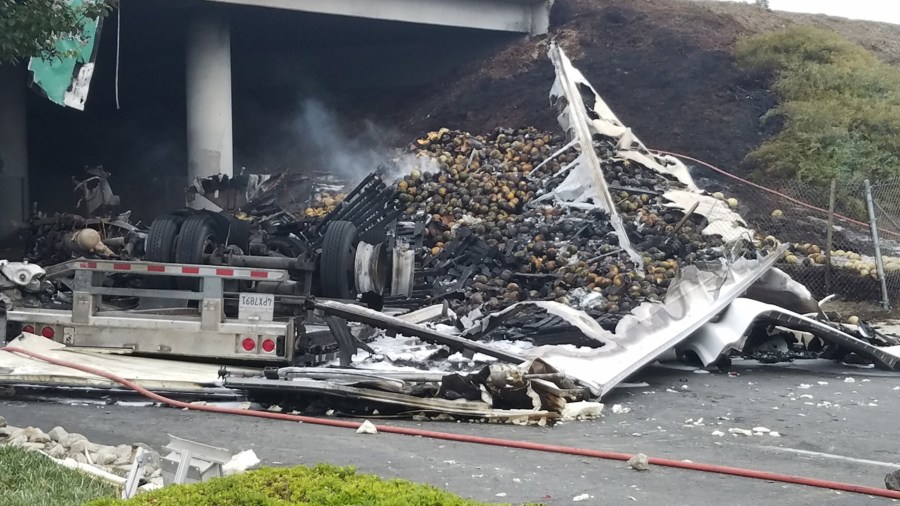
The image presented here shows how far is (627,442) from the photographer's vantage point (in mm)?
6930

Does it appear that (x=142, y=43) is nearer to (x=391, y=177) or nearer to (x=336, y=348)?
(x=391, y=177)

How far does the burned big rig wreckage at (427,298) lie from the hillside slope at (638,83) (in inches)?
276

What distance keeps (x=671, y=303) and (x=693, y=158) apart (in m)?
14.3

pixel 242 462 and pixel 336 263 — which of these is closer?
pixel 242 462

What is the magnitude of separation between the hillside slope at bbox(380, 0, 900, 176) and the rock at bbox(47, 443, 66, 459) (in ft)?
63.8

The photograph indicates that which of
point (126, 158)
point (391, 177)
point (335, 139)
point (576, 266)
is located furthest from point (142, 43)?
point (576, 266)

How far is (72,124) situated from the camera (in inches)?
1268

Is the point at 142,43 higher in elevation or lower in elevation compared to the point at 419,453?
higher

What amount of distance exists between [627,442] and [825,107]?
1977 centimetres

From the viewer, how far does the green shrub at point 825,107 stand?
22.3 meters

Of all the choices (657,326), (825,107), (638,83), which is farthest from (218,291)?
(638,83)

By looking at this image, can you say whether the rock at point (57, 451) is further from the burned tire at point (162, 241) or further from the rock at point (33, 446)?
the burned tire at point (162, 241)

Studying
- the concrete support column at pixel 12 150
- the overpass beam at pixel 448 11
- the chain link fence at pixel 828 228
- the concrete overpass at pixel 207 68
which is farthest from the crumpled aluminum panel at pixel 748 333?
the concrete support column at pixel 12 150

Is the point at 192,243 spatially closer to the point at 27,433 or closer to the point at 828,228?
the point at 27,433
